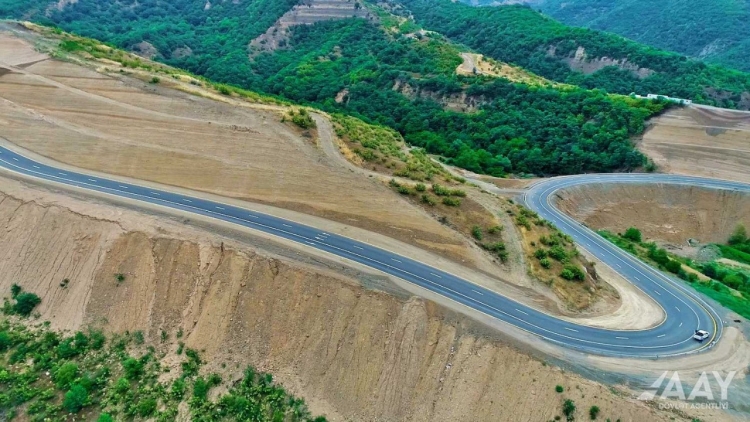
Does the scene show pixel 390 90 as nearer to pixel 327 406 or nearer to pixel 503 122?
pixel 503 122

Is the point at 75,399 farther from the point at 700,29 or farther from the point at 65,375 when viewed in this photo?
the point at 700,29

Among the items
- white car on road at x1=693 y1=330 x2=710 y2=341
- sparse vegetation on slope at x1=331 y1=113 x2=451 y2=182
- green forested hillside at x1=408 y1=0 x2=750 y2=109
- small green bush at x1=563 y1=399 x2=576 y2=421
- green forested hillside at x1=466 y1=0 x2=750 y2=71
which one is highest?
green forested hillside at x1=466 y1=0 x2=750 y2=71

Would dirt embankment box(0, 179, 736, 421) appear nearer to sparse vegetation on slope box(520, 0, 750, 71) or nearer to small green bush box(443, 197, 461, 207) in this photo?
small green bush box(443, 197, 461, 207)

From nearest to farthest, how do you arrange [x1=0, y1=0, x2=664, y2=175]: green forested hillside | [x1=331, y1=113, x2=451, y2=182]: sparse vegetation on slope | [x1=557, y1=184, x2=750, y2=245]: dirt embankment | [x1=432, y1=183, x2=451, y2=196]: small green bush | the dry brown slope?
the dry brown slope, [x1=432, y1=183, x2=451, y2=196]: small green bush, [x1=331, y1=113, x2=451, y2=182]: sparse vegetation on slope, [x1=557, y1=184, x2=750, y2=245]: dirt embankment, [x1=0, y1=0, x2=664, y2=175]: green forested hillside

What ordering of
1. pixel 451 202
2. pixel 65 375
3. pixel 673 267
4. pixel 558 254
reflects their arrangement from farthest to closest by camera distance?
pixel 673 267
pixel 451 202
pixel 558 254
pixel 65 375

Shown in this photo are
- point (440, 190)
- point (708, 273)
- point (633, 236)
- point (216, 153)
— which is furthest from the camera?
point (633, 236)

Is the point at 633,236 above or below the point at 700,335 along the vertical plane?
below

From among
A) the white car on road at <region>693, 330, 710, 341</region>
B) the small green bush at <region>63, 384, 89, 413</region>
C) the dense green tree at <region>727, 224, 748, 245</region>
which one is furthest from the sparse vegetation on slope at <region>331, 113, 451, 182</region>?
the dense green tree at <region>727, 224, 748, 245</region>

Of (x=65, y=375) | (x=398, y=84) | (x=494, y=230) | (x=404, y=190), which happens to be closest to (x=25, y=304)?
(x=65, y=375)
